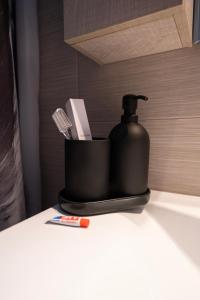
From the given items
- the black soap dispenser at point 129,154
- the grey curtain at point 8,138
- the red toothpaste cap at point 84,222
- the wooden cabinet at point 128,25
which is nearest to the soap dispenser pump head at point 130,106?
the black soap dispenser at point 129,154

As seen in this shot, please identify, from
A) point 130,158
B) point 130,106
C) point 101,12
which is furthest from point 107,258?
point 101,12

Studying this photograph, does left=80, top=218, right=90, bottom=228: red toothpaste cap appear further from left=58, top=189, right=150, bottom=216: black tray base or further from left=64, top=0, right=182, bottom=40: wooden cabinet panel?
left=64, top=0, right=182, bottom=40: wooden cabinet panel

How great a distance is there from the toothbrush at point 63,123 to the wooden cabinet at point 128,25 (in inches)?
6.9

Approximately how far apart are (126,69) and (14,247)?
528mm

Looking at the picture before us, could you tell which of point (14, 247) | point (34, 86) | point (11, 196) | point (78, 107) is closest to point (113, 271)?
point (14, 247)

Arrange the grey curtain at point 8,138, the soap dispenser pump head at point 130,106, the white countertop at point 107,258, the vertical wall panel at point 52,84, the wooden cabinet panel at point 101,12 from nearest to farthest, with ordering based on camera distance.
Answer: the white countertop at point 107,258
the wooden cabinet panel at point 101,12
the soap dispenser pump head at point 130,106
the grey curtain at point 8,138
the vertical wall panel at point 52,84

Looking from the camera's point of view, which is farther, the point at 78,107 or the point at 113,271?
the point at 78,107

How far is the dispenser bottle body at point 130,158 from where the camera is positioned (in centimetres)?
47

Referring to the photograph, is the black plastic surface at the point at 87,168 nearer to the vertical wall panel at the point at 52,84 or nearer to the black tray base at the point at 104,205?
the black tray base at the point at 104,205

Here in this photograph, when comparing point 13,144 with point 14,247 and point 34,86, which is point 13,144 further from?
point 14,247

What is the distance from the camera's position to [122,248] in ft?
1.10

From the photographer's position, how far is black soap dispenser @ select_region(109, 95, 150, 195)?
0.47 meters

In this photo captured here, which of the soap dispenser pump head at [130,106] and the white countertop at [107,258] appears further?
the soap dispenser pump head at [130,106]

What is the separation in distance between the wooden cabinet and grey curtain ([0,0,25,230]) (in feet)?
0.80
